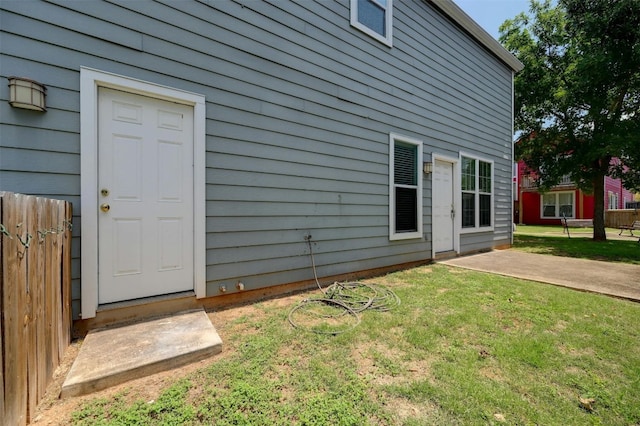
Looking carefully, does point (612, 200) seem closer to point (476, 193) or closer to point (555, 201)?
point (555, 201)

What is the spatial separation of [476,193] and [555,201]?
634 inches

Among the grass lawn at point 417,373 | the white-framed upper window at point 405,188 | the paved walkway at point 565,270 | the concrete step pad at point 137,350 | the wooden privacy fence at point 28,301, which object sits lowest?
the grass lawn at point 417,373

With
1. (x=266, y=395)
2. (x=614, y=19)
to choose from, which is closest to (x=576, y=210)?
(x=614, y=19)

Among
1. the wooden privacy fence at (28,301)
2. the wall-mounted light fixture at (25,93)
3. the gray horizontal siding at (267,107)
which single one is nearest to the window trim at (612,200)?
the gray horizontal siding at (267,107)

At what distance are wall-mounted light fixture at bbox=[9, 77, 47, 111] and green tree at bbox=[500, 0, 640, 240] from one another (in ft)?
39.2

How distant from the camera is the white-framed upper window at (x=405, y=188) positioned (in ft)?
15.0

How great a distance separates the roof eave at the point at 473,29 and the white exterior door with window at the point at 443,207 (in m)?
2.96

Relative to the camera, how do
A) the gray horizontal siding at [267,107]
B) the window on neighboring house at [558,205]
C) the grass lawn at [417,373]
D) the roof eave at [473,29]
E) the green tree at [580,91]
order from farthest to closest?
the window on neighboring house at [558,205], the green tree at [580,91], the roof eave at [473,29], the gray horizontal siding at [267,107], the grass lawn at [417,373]

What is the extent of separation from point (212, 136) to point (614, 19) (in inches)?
471

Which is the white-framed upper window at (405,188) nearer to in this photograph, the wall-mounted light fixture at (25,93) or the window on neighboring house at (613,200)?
the wall-mounted light fixture at (25,93)

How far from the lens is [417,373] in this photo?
1.79 metres

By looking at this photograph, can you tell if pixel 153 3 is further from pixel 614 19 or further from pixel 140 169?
pixel 614 19

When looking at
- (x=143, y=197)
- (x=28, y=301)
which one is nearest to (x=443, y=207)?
(x=143, y=197)

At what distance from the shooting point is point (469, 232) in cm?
604
